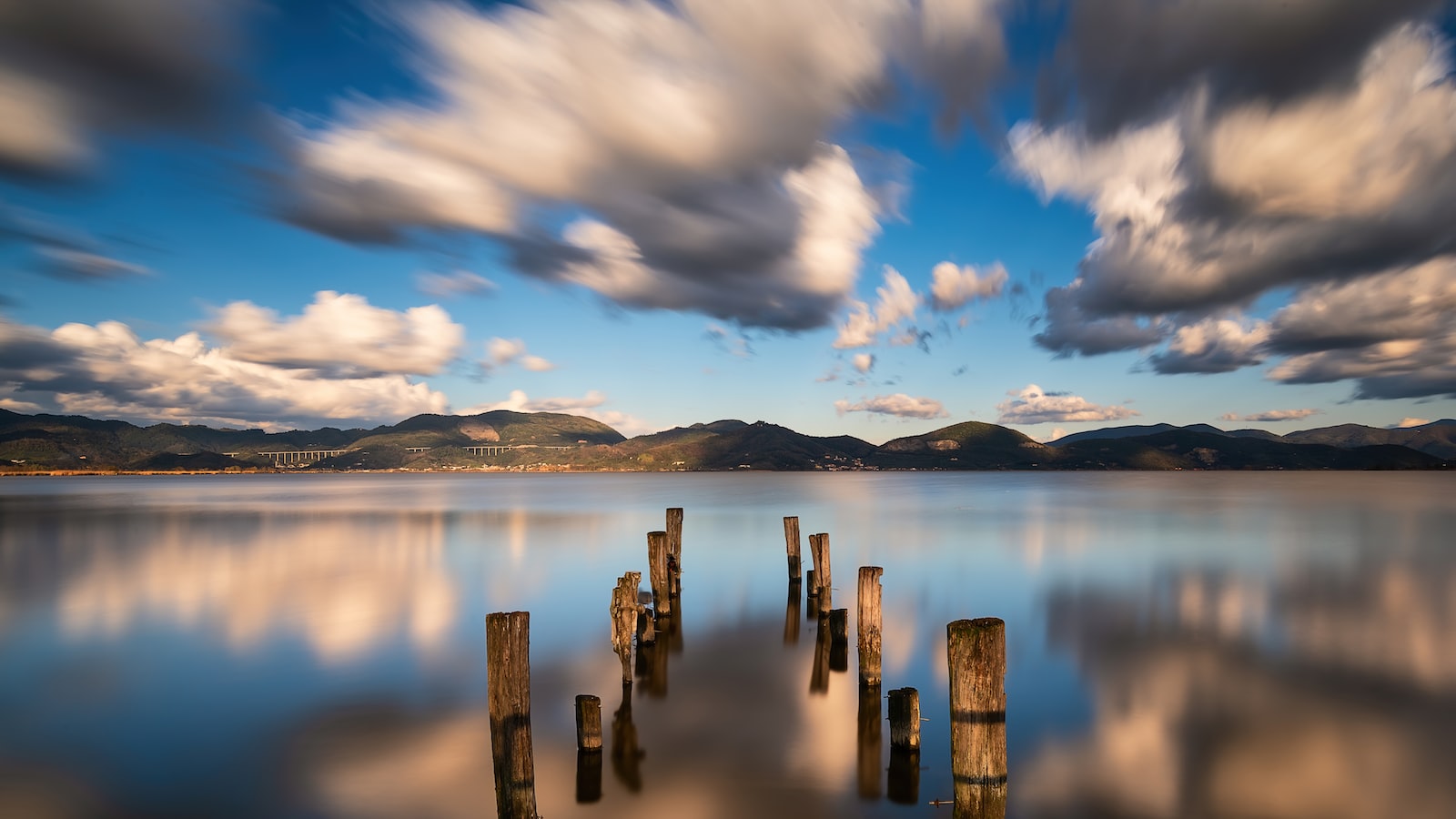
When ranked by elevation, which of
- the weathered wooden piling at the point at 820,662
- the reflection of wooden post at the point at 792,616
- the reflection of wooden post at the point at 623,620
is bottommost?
the reflection of wooden post at the point at 792,616

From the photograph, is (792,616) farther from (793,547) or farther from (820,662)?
(820,662)

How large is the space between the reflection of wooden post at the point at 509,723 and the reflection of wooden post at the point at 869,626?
6153 mm

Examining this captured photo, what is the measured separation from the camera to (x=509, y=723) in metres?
7.58

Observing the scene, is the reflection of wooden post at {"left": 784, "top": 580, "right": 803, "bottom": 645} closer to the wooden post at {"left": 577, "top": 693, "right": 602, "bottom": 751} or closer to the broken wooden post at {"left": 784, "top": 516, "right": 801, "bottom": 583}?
the broken wooden post at {"left": 784, "top": 516, "right": 801, "bottom": 583}

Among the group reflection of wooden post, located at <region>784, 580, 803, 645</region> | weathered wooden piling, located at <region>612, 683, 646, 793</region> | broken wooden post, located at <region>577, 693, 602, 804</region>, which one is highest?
broken wooden post, located at <region>577, 693, 602, 804</region>

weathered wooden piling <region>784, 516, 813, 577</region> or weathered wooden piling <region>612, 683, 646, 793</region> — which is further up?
weathered wooden piling <region>784, 516, 813, 577</region>

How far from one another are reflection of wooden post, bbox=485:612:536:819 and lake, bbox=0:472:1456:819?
1141 millimetres

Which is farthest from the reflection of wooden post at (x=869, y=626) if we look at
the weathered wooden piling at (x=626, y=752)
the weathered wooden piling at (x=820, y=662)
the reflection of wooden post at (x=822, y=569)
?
the reflection of wooden post at (x=822, y=569)

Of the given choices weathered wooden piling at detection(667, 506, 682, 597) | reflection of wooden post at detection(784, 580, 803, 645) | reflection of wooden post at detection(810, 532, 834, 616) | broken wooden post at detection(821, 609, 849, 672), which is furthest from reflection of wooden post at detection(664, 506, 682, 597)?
broken wooden post at detection(821, 609, 849, 672)

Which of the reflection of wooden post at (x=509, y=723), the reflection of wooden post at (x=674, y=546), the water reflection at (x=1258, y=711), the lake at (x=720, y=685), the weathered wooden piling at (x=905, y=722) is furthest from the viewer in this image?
the reflection of wooden post at (x=674, y=546)

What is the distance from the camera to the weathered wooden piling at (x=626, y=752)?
9445 millimetres

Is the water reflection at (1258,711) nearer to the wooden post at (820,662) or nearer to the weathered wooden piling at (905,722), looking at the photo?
the weathered wooden piling at (905,722)

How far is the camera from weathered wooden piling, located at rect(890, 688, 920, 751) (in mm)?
9898

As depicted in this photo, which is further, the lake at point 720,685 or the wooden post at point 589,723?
the wooden post at point 589,723
